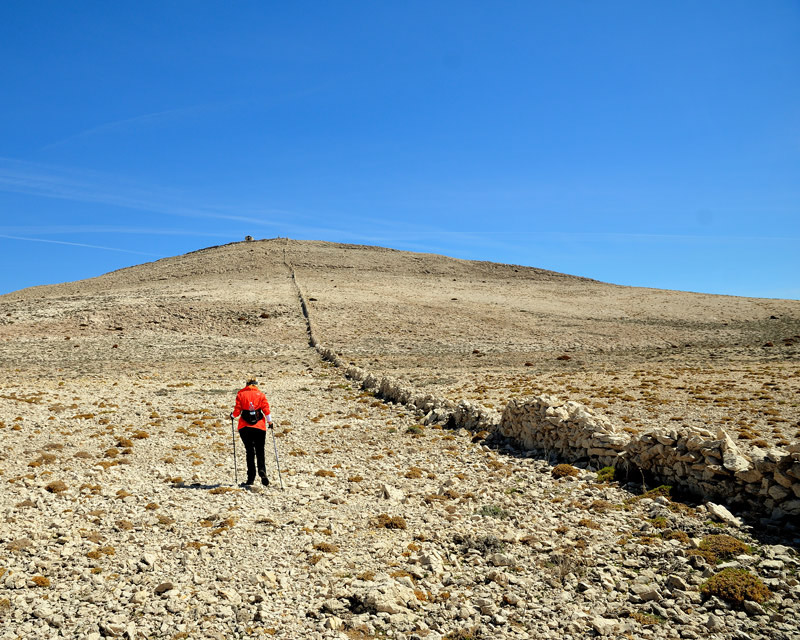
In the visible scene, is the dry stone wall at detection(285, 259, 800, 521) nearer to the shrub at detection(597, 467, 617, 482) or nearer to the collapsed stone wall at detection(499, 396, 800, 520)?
the collapsed stone wall at detection(499, 396, 800, 520)

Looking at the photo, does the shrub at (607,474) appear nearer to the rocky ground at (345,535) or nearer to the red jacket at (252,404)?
the rocky ground at (345,535)

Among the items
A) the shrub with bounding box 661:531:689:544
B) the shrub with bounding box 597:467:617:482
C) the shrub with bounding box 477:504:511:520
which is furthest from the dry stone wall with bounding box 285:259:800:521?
the shrub with bounding box 477:504:511:520

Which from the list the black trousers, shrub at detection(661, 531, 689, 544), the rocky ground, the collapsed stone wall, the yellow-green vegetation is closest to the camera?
the rocky ground

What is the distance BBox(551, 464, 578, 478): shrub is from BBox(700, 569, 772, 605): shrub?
16.0 ft

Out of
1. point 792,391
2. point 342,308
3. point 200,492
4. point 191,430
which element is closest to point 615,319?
point 342,308

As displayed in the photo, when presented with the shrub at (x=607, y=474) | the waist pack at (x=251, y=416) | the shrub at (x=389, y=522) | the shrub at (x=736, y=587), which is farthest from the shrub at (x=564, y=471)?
the waist pack at (x=251, y=416)

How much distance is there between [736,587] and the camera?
7016 mm

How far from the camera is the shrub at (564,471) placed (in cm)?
1225

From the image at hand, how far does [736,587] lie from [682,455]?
378 centimetres

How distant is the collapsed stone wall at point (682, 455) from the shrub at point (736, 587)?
220 centimetres

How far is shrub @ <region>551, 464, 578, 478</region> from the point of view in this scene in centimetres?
1225

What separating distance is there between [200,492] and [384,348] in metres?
32.7

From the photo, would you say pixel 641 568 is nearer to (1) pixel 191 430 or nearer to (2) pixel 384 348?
(1) pixel 191 430

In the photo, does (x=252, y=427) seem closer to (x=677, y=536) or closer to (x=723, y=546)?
(x=677, y=536)
